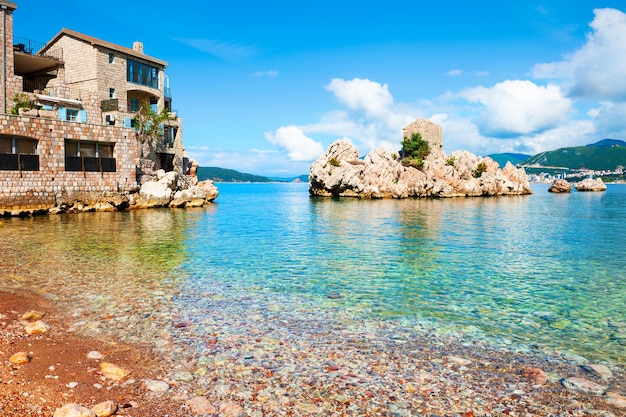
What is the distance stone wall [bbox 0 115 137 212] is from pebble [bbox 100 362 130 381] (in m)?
39.1

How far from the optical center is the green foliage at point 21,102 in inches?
1709

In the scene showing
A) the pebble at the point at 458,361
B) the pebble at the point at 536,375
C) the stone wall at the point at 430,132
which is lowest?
the pebble at the point at 536,375

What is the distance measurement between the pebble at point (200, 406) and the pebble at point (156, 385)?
650mm

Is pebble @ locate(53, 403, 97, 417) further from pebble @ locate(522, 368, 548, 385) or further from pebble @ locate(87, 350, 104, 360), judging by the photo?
pebble @ locate(522, 368, 548, 385)

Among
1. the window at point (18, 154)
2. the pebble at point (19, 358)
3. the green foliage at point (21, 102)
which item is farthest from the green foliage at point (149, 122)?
the pebble at point (19, 358)

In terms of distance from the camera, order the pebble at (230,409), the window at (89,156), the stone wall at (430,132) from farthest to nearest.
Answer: the stone wall at (430,132) < the window at (89,156) < the pebble at (230,409)

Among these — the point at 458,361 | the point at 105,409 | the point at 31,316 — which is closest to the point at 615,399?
the point at 458,361

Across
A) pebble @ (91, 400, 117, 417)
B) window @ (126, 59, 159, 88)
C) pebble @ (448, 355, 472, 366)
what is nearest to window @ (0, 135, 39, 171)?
window @ (126, 59, 159, 88)

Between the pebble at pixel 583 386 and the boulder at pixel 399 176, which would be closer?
the pebble at pixel 583 386

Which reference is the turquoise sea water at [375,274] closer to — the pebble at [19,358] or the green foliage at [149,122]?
the pebble at [19,358]

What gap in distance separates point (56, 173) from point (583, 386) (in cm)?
4667

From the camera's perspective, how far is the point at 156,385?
7137 millimetres

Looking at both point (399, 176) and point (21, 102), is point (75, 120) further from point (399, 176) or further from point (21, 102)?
point (399, 176)

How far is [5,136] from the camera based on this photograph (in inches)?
1515
